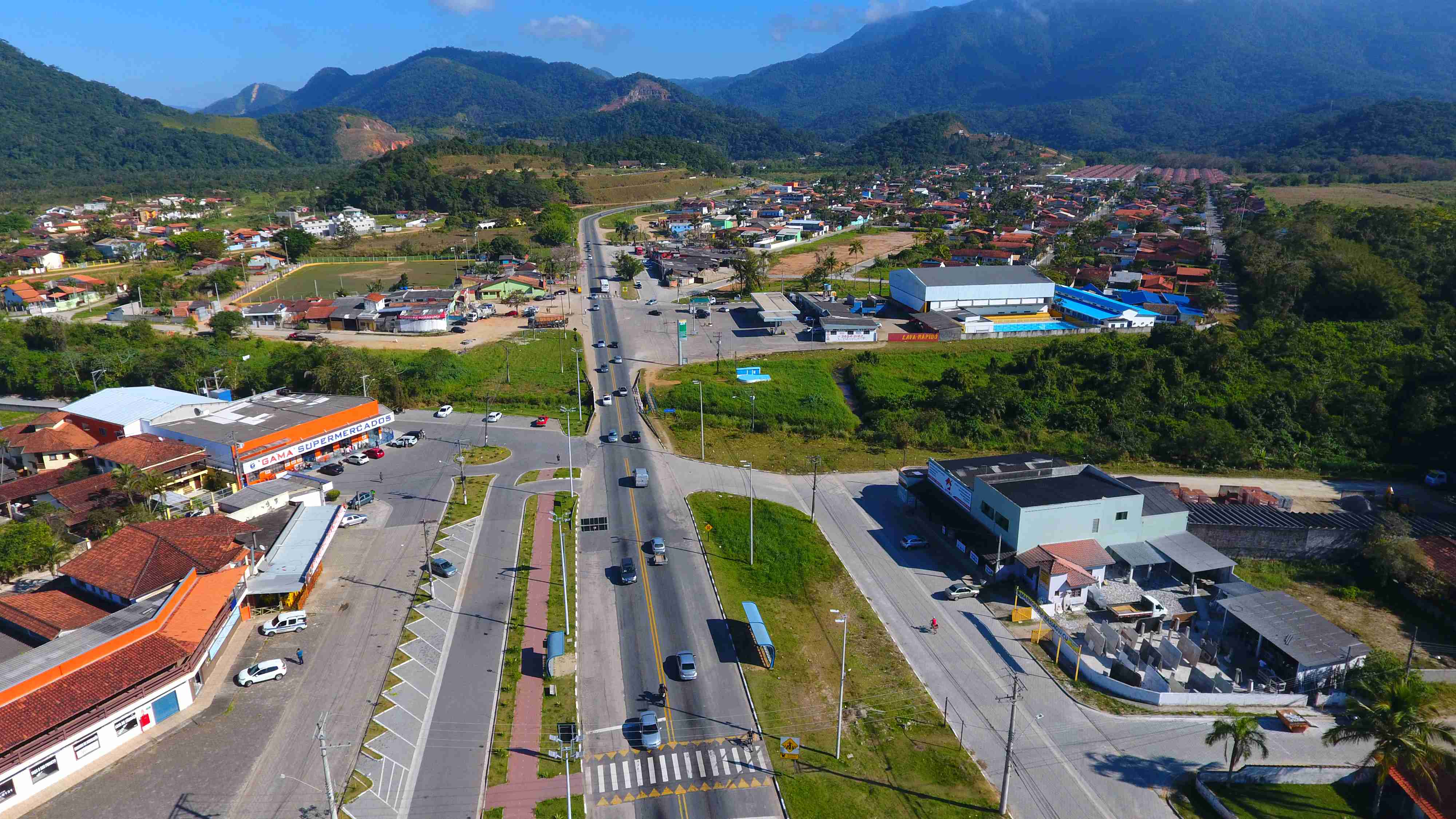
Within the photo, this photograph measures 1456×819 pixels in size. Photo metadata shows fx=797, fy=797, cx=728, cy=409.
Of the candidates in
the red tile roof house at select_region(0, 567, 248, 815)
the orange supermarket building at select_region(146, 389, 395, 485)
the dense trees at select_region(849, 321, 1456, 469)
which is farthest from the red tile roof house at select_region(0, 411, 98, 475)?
the dense trees at select_region(849, 321, 1456, 469)

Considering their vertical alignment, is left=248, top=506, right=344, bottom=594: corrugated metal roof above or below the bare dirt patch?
below

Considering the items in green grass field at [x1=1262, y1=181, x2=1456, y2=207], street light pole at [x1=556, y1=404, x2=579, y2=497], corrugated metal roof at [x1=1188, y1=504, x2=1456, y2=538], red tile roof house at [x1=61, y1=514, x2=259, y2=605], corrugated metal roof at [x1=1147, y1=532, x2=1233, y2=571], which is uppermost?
green grass field at [x1=1262, y1=181, x2=1456, y2=207]

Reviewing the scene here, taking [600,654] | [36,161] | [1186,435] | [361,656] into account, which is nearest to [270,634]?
[361,656]

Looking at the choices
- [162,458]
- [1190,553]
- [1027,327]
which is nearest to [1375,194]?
[1027,327]

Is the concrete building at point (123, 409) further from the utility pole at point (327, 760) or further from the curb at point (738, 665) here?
the curb at point (738, 665)

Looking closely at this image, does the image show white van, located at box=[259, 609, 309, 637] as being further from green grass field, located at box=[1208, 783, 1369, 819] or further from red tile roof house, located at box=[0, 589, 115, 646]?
green grass field, located at box=[1208, 783, 1369, 819]

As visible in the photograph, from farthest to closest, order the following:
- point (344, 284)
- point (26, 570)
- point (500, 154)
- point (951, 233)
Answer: point (500, 154), point (951, 233), point (344, 284), point (26, 570)

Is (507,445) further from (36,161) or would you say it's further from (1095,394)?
(36,161)
